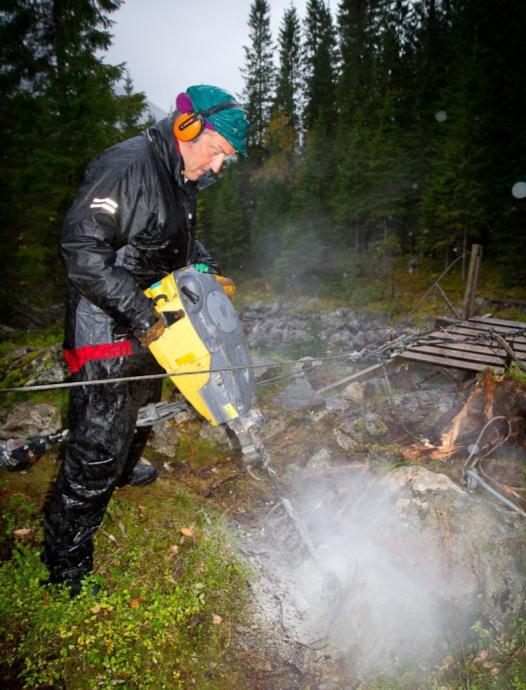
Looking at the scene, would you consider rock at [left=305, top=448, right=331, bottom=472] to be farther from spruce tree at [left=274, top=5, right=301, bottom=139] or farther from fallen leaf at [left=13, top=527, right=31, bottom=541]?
spruce tree at [left=274, top=5, right=301, bottom=139]

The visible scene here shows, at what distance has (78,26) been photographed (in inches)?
487

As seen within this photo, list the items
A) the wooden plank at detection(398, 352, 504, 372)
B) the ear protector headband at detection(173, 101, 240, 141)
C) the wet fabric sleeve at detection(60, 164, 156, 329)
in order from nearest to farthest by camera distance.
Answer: the wet fabric sleeve at detection(60, 164, 156, 329) → the ear protector headband at detection(173, 101, 240, 141) → the wooden plank at detection(398, 352, 504, 372)

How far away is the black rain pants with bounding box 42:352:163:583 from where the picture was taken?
7.89 feet

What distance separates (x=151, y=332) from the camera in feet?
7.37

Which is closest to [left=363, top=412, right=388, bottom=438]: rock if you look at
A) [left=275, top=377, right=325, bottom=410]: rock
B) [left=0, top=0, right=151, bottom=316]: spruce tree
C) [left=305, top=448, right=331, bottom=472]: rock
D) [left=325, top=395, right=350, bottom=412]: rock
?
[left=305, top=448, right=331, bottom=472]: rock

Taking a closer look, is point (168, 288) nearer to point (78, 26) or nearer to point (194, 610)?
point (194, 610)

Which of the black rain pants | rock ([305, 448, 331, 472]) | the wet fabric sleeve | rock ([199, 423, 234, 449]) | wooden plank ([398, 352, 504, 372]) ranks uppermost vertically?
the wet fabric sleeve

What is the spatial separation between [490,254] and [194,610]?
2538cm

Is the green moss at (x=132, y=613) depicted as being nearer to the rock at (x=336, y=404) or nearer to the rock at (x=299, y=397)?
the rock at (x=299, y=397)

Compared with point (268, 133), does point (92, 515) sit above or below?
below

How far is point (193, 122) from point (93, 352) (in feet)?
4.98

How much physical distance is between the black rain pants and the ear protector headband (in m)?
1.39

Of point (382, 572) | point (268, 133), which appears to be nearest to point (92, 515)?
point (382, 572)

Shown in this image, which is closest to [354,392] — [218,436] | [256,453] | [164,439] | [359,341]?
[218,436]
